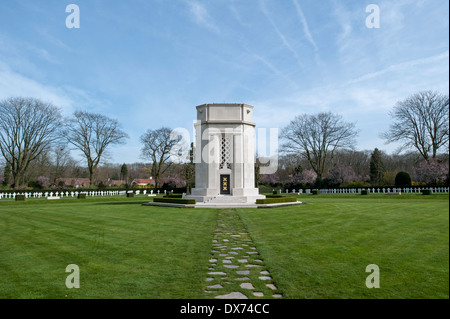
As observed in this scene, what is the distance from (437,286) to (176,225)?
28.5ft

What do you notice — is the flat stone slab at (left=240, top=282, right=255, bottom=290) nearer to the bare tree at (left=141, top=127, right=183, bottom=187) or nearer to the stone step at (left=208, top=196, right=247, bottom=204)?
the stone step at (left=208, top=196, right=247, bottom=204)

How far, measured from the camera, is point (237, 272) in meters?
5.43

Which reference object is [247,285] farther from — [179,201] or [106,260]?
[179,201]

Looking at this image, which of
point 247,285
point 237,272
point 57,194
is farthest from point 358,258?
point 57,194

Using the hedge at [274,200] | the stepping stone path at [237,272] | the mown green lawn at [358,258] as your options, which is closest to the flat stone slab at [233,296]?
the stepping stone path at [237,272]

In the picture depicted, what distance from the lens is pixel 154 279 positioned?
4945 mm

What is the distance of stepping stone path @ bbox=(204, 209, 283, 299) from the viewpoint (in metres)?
4.35

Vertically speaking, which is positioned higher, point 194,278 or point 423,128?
point 423,128

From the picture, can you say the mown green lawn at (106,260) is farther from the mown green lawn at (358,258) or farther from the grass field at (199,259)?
the mown green lawn at (358,258)

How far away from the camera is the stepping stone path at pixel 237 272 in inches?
171
